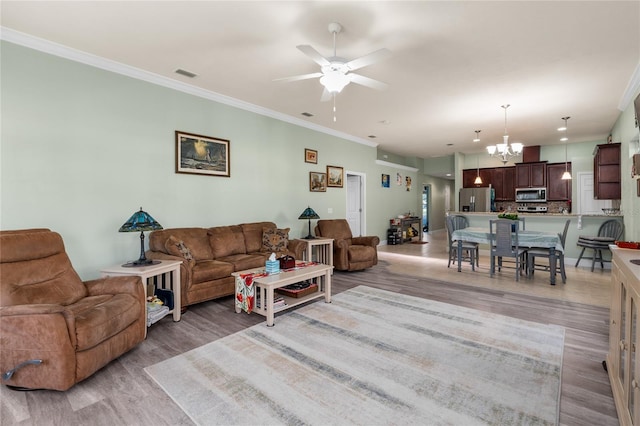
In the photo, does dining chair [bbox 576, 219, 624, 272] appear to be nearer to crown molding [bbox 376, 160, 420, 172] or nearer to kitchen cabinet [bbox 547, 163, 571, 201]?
kitchen cabinet [bbox 547, 163, 571, 201]

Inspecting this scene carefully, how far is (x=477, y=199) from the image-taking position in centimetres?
884

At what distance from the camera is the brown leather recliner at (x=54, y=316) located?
6.30 feet

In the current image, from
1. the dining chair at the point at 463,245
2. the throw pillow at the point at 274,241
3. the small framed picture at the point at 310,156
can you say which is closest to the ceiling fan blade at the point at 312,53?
the throw pillow at the point at 274,241

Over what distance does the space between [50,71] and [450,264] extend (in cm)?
663

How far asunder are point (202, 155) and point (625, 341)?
4.67 metres

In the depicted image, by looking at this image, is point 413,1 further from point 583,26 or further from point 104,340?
point 104,340

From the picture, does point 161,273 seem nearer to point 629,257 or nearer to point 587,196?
point 629,257

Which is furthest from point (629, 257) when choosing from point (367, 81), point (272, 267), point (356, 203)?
point (356, 203)

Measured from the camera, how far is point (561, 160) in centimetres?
807

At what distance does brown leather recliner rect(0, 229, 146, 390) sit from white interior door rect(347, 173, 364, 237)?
5814 mm

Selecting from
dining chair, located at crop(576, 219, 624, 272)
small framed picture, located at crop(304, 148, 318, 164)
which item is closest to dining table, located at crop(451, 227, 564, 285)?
dining chair, located at crop(576, 219, 624, 272)

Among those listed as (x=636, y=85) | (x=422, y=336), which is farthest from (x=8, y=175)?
(x=636, y=85)

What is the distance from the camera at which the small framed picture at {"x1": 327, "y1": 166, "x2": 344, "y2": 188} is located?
6.68 meters

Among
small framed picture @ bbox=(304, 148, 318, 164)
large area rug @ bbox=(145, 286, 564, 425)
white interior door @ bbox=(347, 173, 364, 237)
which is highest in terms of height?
small framed picture @ bbox=(304, 148, 318, 164)
